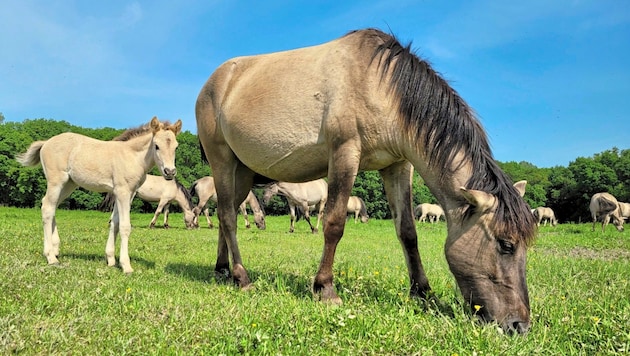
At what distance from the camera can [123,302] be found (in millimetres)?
3697

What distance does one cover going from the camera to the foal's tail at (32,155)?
764 cm

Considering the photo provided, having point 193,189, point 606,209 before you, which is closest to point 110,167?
point 193,189

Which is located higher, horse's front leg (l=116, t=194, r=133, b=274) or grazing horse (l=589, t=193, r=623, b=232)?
grazing horse (l=589, t=193, r=623, b=232)

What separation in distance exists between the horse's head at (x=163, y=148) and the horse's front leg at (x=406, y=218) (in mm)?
3775

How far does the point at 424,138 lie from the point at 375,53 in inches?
41.9

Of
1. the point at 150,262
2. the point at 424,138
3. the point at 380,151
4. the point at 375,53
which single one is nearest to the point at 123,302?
the point at 380,151

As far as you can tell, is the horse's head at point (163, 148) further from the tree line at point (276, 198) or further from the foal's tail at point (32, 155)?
the tree line at point (276, 198)

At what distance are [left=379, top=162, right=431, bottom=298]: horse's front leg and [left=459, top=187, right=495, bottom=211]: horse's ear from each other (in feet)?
3.59

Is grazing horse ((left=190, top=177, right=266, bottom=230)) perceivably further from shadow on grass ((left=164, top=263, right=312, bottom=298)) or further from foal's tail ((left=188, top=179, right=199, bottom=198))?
shadow on grass ((left=164, top=263, right=312, bottom=298))

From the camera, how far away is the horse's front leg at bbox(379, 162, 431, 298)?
4332 mm

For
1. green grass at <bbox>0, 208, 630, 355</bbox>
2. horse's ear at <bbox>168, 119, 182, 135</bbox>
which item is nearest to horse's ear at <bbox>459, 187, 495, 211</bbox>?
green grass at <bbox>0, 208, 630, 355</bbox>

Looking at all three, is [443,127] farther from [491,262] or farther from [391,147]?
[491,262]

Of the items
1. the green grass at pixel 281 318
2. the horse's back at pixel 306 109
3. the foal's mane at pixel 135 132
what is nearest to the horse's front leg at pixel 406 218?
the green grass at pixel 281 318

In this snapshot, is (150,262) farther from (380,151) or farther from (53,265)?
(380,151)
